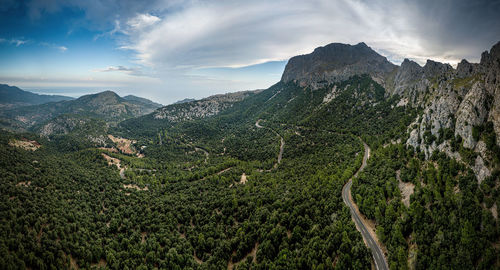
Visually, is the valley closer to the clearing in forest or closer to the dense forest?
the dense forest

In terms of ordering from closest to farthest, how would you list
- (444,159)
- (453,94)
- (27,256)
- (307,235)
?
(27,256) < (307,235) < (444,159) < (453,94)

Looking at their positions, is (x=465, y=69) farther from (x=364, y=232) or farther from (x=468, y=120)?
(x=364, y=232)

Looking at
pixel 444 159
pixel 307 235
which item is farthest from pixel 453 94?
pixel 307 235

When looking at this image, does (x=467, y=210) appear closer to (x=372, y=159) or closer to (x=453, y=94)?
(x=372, y=159)

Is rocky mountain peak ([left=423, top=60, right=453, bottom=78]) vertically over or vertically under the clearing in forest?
over

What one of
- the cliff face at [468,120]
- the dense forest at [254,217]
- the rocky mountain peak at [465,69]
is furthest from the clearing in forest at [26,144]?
the rocky mountain peak at [465,69]

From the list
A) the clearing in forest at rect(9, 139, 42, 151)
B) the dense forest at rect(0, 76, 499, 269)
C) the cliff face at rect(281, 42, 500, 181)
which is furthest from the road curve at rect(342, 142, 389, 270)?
the clearing in forest at rect(9, 139, 42, 151)

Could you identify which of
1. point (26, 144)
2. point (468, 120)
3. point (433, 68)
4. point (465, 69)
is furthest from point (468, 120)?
point (26, 144)

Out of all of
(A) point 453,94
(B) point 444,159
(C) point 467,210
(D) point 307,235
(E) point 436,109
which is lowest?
(D) point 307,235

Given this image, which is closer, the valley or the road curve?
the valley

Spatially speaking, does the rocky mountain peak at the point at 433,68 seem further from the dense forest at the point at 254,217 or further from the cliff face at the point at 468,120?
the dense forest at the point at 254,217

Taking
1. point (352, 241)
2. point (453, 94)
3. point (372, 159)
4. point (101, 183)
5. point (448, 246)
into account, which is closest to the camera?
point (448, 246)
